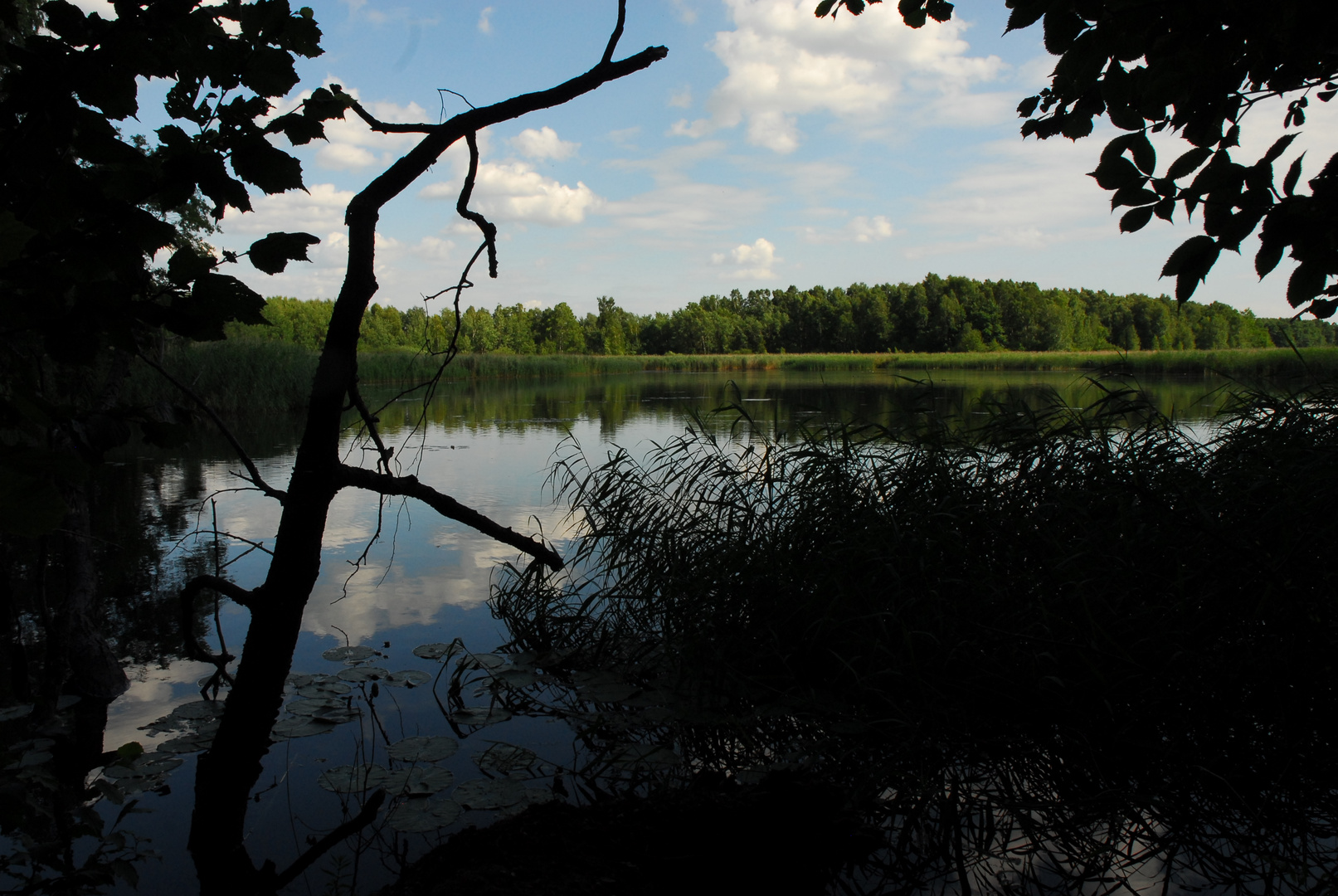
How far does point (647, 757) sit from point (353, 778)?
107cm

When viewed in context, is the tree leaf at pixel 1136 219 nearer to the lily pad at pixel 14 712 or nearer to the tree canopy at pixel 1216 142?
the tree canopy at pixel 1216 142

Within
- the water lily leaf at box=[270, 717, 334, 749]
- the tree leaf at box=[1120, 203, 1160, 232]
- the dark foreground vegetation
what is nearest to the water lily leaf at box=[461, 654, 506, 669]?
the dark foreground vegetation

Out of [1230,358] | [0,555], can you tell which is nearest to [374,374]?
[0,555]

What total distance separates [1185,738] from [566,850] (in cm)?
188

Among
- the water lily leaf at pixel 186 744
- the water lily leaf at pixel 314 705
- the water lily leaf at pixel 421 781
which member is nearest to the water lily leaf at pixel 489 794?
the water lily leaf at pixel 421 781

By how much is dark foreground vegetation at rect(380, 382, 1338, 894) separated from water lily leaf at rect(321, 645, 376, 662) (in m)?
0.98

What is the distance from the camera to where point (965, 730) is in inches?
101

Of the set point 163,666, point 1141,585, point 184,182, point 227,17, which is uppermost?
point 227,17

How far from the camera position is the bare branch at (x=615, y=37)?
1.67m

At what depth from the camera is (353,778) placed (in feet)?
9.41

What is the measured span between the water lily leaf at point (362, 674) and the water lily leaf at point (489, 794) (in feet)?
4.06

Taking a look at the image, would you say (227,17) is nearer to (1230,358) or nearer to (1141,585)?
(1141,585)

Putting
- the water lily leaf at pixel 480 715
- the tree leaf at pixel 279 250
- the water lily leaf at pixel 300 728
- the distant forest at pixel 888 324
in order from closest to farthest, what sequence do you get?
1. the tree leaf at pixel 279 250
2. the water lily leaf at pixel 300 728
3. the water lily leaf at pixel 480 715
4. the distant forest at pixel 888 324

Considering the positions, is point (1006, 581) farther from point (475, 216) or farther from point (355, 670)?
A: point (355, 670)
